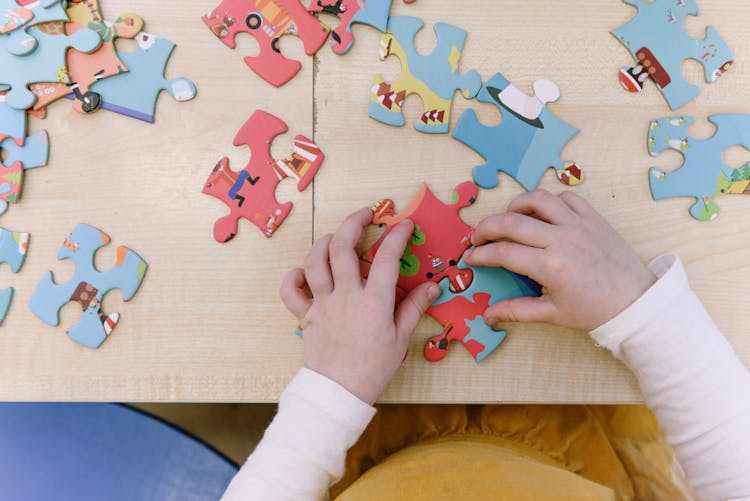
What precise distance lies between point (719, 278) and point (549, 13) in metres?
0.38

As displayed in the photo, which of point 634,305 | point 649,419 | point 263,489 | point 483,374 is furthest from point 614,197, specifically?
point 263,489

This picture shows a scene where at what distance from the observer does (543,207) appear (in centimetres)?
60

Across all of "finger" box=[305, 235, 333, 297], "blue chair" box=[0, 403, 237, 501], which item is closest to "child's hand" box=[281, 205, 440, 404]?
"finger" box=[305, 235, 333, 297]

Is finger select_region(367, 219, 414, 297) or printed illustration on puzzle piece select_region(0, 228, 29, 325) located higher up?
finger select_region(367, 219, 414, 297)

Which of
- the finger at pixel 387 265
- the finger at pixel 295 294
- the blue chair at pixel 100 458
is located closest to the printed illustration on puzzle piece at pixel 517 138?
the finger at pixel 387 265

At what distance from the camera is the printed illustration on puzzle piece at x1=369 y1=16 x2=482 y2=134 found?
24.9 inches

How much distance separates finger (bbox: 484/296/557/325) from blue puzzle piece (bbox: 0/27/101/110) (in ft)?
1.81

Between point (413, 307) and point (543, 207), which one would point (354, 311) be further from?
point (543, 207)

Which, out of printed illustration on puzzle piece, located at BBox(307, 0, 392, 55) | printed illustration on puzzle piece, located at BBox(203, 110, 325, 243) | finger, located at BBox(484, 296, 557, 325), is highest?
printed illustration on puzzle piece, located at BBox(307, 0, 392, 55)

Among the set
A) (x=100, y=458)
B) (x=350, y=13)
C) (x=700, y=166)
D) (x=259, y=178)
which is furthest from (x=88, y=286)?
(x=700, y=166)

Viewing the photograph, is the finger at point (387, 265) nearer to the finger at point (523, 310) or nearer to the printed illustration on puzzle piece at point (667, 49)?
the finger at point (523, 310)

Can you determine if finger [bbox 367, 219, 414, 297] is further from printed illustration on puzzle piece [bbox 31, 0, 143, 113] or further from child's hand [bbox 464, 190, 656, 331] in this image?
printed illustration on puzzle piece [bbox 31, 0, 143, 113]

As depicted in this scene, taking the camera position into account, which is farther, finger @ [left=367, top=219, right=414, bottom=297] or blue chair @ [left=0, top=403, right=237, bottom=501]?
blue chair @ [left=0, top=403, right=237, bottom=501]

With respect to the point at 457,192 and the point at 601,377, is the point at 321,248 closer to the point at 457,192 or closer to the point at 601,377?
the point at 457,192
